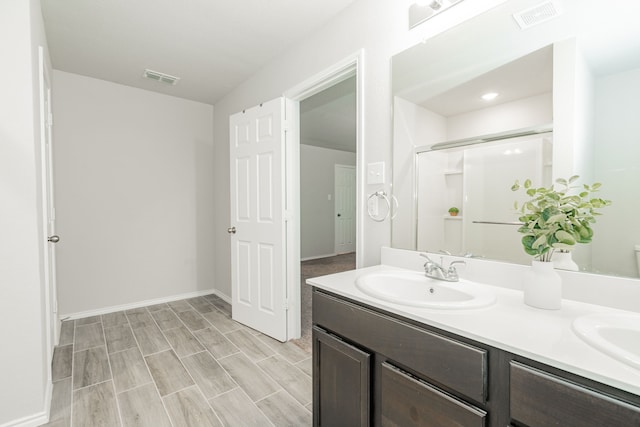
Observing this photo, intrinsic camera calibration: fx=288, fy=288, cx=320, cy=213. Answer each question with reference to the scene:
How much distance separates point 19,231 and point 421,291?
206 cm

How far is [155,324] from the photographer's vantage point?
9.43 feet

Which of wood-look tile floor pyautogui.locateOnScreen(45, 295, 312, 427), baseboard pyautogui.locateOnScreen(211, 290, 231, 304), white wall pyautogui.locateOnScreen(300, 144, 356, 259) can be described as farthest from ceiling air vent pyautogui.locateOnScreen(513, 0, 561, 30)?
white wall pyautogui.locateOnScreen(300, 144, 356, 259)

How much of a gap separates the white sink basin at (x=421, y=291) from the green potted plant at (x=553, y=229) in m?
0.15

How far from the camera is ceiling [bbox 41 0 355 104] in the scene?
1.95 m

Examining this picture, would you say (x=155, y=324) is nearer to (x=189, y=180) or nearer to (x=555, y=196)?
(x=189, y=180)

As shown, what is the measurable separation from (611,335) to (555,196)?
45 cm

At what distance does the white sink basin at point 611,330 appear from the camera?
0.75m

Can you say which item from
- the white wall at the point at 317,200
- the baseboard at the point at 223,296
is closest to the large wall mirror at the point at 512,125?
the baseboard at the point at 223,296

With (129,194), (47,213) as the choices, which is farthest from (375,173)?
(129,194)

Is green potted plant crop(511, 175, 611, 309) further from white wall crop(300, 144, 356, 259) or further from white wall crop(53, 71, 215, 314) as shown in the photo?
white wall crop(300, 144, 356, 259)

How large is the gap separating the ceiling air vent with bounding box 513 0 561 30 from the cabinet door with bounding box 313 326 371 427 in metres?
1.48

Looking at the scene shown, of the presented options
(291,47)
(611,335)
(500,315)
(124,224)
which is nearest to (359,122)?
(291,47)

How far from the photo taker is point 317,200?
6.37m

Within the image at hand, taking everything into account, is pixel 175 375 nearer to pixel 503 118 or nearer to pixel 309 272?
pixel 503 118
